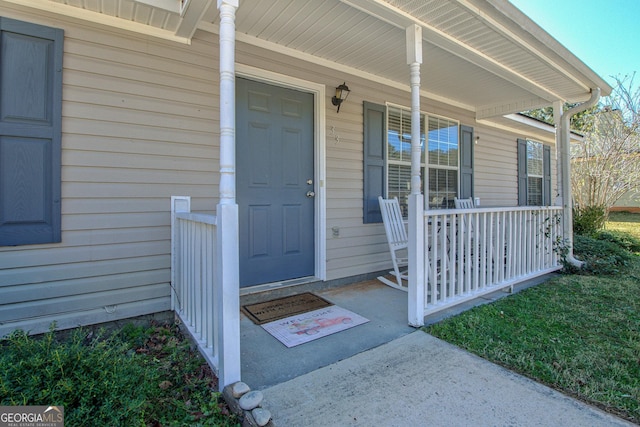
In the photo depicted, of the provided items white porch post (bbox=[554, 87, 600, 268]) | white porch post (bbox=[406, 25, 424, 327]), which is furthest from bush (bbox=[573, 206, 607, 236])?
white porch post (bbox=[406, 25, 424, 327])

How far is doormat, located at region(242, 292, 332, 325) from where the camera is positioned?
267 cm

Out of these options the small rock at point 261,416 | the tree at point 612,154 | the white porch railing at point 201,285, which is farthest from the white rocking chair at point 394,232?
the tree at point 612,154

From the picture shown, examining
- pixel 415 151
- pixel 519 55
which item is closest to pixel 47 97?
pixel 415 151

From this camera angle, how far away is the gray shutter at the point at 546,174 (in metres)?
7.14

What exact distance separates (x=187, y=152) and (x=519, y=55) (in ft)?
10.7

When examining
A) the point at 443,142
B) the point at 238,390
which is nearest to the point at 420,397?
the point at 238,390

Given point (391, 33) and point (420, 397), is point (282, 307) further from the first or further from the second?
point (391, 33)

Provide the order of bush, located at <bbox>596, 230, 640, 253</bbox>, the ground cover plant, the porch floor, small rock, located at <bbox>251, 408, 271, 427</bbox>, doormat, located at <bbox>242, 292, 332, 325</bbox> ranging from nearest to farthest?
1. the ground cover plant
2. small rock, located at <bbox>251, 408, 271, 427</bbox>
3. the porch floor
4. doormat, located at <bbox>242, 292, 332, 325</bbox>
5. bush, located at <bbox>596, 230, 640, 253</bbox>

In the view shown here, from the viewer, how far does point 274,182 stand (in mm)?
3166

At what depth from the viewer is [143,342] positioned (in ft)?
7.50

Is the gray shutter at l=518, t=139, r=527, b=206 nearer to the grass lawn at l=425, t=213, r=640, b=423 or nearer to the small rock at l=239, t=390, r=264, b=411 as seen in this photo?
the grass lawn at l=425, t=213, r=640, b=423

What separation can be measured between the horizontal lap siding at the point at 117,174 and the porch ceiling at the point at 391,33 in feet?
0.63

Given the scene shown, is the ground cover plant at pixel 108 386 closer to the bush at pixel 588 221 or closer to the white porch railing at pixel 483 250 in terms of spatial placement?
the white porch railing at pixel 483 250

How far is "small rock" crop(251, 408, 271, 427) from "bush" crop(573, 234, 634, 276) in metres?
4.60
